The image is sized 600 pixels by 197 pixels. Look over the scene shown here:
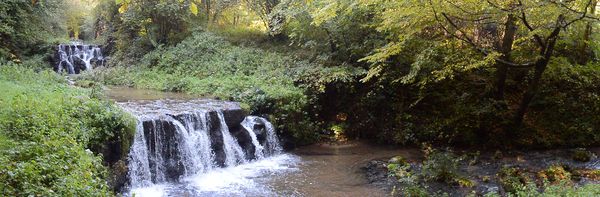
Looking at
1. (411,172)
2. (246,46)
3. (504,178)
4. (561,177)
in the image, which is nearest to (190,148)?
(411,172)

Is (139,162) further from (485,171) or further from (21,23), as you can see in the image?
(21,23)

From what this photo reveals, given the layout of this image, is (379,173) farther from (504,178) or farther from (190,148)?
(190,148)

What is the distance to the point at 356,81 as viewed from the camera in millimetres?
13227

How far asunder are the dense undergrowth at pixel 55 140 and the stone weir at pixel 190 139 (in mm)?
1021

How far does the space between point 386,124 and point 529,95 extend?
3956 millimetres

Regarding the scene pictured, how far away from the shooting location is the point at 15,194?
14.0ft

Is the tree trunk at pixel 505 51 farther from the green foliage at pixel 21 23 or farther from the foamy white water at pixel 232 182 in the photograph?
the green foliage at pixel 21 23

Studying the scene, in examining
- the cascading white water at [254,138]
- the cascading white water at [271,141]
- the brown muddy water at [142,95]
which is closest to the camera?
the cascading white water at [254,138]

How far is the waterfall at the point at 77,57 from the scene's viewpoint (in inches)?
806

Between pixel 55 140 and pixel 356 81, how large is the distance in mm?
9131

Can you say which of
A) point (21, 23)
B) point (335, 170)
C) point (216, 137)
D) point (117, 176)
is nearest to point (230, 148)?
point (216, 137)

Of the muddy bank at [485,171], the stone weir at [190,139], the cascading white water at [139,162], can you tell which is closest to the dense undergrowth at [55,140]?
the cascading white water at [139,162]

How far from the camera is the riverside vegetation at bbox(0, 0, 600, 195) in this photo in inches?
260

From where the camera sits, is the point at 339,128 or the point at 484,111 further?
the point at 339,128
